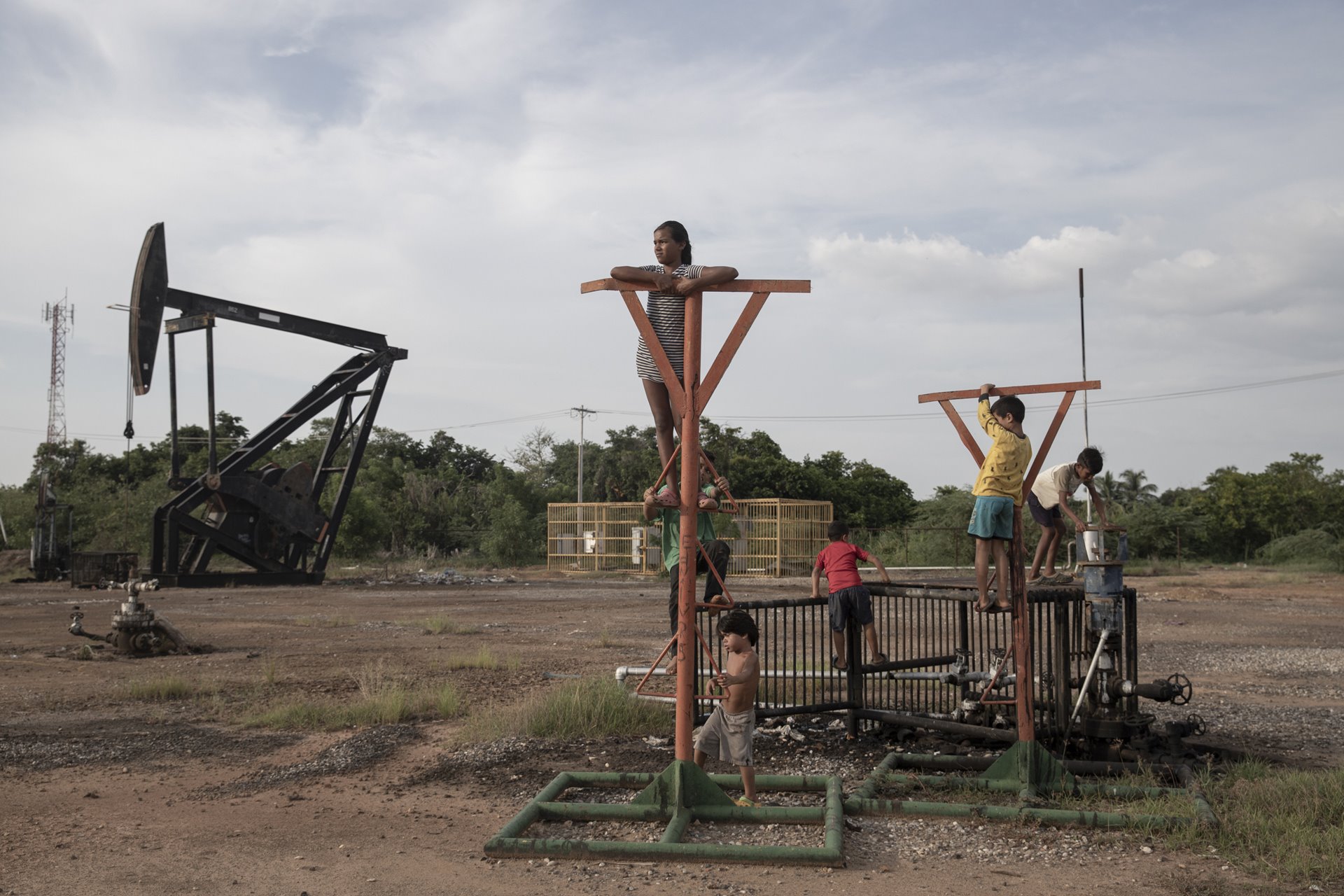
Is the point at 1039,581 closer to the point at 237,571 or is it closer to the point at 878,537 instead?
the point at 237,571

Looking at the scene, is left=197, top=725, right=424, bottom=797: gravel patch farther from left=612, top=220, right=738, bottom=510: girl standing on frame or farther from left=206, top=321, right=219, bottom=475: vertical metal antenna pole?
left=206, top=321, right=219, bottom=475: vertical metal antenna pole

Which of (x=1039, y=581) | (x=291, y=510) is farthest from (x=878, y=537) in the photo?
(x=1039, y=581)

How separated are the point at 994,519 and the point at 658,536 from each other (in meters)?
32.2

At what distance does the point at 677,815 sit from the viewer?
5.38 metres

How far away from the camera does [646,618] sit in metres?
19.9

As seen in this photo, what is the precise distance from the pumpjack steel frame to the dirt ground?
12.1m

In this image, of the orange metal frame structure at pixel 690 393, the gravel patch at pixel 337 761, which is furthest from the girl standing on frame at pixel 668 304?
the gravel patch at pixel 337 761

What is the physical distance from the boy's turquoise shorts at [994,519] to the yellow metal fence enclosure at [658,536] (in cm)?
3058

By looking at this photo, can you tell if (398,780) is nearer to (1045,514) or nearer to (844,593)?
(844,593)

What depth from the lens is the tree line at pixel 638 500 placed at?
4281 centimetres

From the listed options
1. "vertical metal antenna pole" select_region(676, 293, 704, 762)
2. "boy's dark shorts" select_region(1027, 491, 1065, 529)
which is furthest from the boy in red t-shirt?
"vertical metal antenna pole" select_region(676, 293, 704, 762)

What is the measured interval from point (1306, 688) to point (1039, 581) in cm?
456

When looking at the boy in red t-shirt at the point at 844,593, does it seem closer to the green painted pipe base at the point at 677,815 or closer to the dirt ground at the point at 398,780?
the dirt ground at the point at 398,780

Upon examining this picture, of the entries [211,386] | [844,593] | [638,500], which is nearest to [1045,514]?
[844,593]
